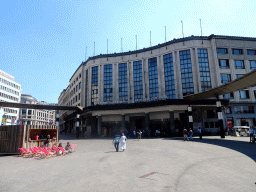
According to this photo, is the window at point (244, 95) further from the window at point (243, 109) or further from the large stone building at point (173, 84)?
the window at point (243, 109)

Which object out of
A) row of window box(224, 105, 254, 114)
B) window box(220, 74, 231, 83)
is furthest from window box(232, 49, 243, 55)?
row of window box(224, 105, 254, 114)

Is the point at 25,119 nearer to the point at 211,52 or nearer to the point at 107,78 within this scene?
the point at 107,78

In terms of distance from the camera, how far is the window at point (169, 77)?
41222 mm

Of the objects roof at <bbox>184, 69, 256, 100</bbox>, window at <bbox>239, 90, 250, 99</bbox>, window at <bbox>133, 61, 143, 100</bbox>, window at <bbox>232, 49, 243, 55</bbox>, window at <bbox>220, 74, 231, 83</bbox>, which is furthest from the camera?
window at <bbox>133, 61, 143, 100</bbox>

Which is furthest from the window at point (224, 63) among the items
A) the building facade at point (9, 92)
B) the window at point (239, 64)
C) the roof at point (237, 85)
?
the building facade at point (9, 92)

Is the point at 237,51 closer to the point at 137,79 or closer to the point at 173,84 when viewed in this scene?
the point at 173,84

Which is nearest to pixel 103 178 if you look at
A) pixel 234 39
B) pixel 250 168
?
pixel 250 168

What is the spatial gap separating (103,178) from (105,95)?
Result: 3994 cm

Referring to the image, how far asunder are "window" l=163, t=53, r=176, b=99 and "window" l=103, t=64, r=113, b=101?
1574 centimetres

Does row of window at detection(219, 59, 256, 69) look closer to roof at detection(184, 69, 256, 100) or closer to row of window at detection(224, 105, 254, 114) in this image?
row of window at detection(224, 105, 254, 114)

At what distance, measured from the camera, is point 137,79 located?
45969mm

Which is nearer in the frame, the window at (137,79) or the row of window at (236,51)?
the row of window at (236,51)

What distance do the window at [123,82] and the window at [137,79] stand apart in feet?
8.82

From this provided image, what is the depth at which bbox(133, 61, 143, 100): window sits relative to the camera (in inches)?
1774
